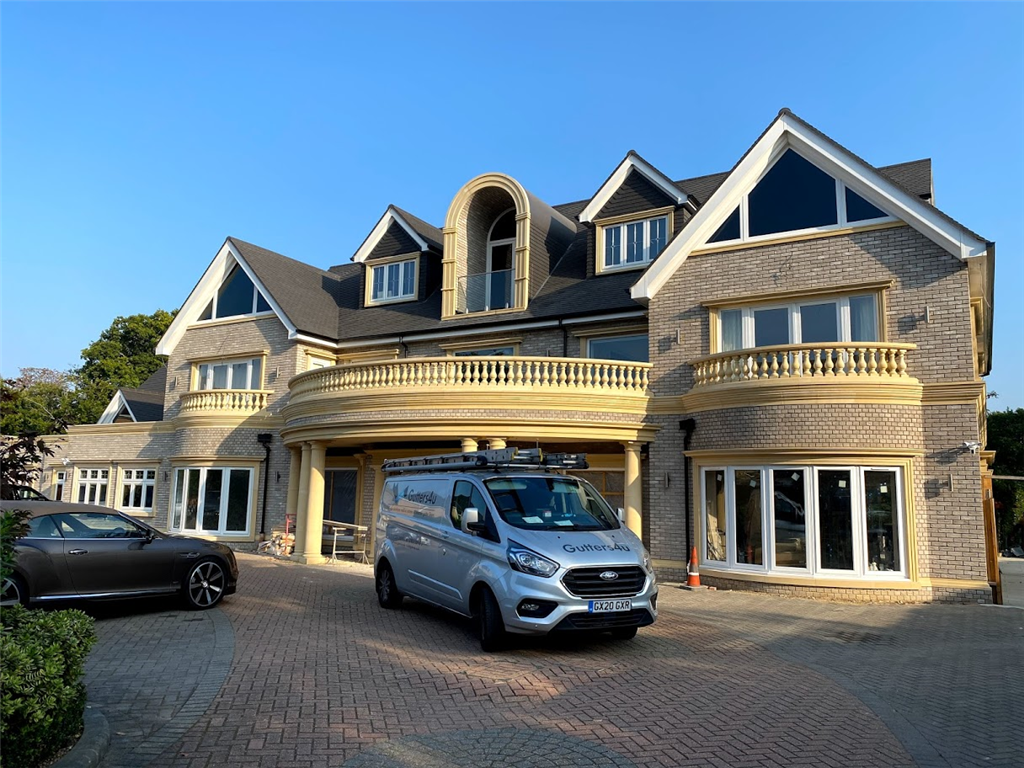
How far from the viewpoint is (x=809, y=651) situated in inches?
367

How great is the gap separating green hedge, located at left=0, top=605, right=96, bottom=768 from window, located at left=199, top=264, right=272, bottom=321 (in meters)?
19.3

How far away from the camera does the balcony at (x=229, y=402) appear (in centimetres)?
2286

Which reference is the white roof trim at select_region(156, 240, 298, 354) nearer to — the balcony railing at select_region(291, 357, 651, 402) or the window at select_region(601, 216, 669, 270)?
the balcony railing at select_region(291, 357, 651, 402)

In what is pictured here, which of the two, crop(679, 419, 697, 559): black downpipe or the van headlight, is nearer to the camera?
the van headlight

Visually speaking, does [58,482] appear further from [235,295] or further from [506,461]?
[506,461]

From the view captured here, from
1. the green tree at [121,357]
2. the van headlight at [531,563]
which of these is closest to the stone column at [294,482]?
the van headlight at [531,563]

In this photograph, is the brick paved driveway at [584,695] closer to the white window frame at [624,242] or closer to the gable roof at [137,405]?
the white window frame at [624,242]

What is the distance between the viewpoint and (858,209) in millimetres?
15375

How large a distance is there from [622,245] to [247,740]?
17.3 meters

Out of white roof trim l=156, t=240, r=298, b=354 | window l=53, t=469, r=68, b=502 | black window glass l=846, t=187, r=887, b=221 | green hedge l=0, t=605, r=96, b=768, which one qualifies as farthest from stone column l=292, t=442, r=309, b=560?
window l=53, t=469, r=68, b=502

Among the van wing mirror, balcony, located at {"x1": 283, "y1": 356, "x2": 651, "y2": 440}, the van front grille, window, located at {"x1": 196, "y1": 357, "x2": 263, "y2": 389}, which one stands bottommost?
the van front grille

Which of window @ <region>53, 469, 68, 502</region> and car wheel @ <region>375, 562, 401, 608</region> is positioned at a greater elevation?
window @ <region>53, 469, 68, 502</region>

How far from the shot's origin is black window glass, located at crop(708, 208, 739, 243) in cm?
1659

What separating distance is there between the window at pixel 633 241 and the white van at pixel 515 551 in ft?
34.8
